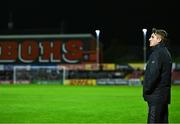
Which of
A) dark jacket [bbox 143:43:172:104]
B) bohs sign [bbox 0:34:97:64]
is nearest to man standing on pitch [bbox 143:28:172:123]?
dark jacket [bbox 143:43:172:104]

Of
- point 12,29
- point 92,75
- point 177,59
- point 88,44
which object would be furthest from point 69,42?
point 12,29

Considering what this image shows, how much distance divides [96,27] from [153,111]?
6554 centimetres

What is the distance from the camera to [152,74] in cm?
851

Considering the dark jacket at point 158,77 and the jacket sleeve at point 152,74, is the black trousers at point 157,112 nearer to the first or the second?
the dark jacket at point 158,77

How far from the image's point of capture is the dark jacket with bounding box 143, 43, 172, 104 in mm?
8531

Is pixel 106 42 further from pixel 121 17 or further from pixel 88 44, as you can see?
pixel 88 44

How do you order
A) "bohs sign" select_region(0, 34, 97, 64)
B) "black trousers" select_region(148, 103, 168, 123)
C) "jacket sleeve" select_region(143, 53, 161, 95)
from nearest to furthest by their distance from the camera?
"jacket sleeve" select_region(143, 53, 161, 95)
"black trousers" select_region(148, 103, 168, 123)
"bohs sign" select_region(0, 34, 97, 64)

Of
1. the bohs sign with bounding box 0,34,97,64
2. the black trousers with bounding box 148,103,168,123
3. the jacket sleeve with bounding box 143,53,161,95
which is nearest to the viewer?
the jacket sleeve with bounding box 143,53,161,95

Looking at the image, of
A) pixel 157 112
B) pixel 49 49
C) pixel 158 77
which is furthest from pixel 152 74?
pixel 49 49

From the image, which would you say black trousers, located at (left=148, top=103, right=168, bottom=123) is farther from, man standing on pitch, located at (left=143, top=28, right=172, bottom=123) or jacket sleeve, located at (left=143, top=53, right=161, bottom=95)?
jacket sleeve, located at (left=143, top=53, right=161, bottom=95)

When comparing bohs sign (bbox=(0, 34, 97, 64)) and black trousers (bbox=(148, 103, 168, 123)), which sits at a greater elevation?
bohs sign (bbox=(0, 34, 97, 64))

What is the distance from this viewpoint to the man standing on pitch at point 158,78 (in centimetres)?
854

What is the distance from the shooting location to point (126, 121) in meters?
15.2

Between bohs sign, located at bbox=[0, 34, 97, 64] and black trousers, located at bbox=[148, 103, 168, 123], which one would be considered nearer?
black trousers, located at bbox=[148, 103, 168, 123]
